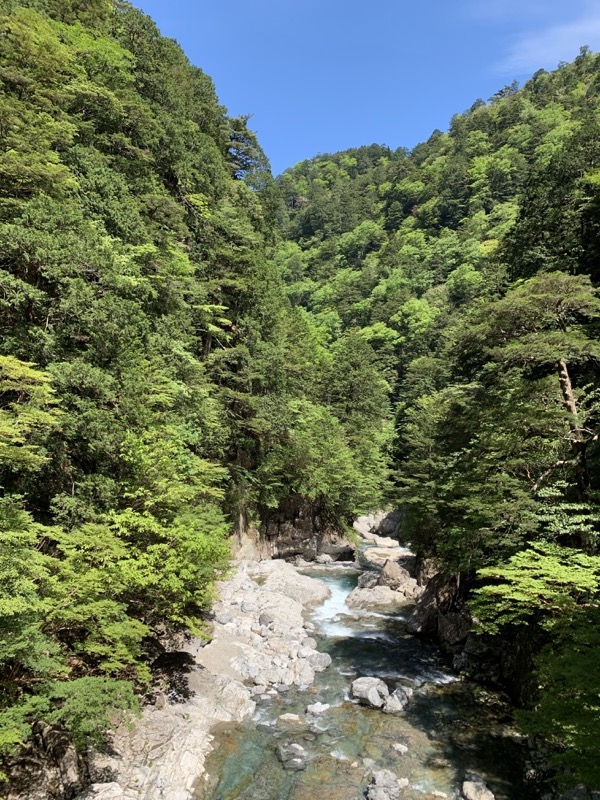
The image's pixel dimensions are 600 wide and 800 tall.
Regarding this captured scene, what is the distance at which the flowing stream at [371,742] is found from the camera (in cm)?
980

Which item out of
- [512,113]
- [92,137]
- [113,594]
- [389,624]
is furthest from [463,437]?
[512,113]

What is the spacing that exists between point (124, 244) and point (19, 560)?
41.5 feet

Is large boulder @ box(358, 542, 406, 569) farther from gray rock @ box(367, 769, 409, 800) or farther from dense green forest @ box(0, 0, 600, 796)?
gray rock @ box(367, 769, 409, 800)

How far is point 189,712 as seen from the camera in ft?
38.7

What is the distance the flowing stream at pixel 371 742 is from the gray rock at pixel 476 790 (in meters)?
0.25

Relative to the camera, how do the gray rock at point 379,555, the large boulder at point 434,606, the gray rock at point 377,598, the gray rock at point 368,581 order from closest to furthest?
the large boulder at point 434,606 < the gray rock at point 377,598 < the gray rock at point 368,581 < the gray rock at point 379,555

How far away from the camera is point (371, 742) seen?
11.4m

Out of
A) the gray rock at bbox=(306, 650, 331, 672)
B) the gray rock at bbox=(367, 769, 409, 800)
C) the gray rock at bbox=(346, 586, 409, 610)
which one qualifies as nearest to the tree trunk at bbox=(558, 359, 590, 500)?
the gray rock at bbox=(367, 769, 409, 800)

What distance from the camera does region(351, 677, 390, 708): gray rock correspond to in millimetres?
13180

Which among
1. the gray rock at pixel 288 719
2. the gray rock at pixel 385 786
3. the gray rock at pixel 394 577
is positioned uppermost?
the gray rock at pixel 385 786

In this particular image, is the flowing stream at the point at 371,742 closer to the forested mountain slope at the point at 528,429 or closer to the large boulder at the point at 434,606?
the forested mountain slope at the point at 528,429

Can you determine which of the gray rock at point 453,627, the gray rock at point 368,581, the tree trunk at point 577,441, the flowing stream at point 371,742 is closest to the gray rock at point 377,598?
the gray rock at point 368,581

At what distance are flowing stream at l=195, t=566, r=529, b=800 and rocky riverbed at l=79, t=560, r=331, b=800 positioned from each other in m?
0.52

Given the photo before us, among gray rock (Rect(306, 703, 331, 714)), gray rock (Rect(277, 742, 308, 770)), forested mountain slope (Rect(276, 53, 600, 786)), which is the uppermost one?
forested mountain slope (Rect(276, 53, 600, 786))
